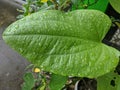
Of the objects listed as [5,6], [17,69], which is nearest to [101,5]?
A: [17,69]

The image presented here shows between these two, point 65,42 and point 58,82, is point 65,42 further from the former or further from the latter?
point 58,82

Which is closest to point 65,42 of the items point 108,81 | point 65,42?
point 65,42

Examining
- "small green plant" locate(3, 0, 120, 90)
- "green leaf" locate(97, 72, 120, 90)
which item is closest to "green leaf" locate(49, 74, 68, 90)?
"green leaf" locate(97, 72, 120, 90)

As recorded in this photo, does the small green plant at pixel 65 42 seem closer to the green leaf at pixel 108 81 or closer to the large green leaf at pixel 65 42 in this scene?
the large green leaf at pixel 65 42

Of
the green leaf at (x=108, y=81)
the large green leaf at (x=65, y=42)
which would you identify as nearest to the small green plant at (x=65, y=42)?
the large green leaf at (x=65, y=42)

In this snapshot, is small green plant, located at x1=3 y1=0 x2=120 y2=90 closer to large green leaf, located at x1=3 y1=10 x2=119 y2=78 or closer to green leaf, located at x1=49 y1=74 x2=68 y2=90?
large green leaf, located at x1=3 y1=10 x2=119 y2=78

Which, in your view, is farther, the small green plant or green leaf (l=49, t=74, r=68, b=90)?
green leaf (l=49, t=74, r=68, b=90)

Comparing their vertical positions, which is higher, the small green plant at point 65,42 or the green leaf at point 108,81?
the small green plant at point 65,42

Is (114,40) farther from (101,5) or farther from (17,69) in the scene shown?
(17,69)
